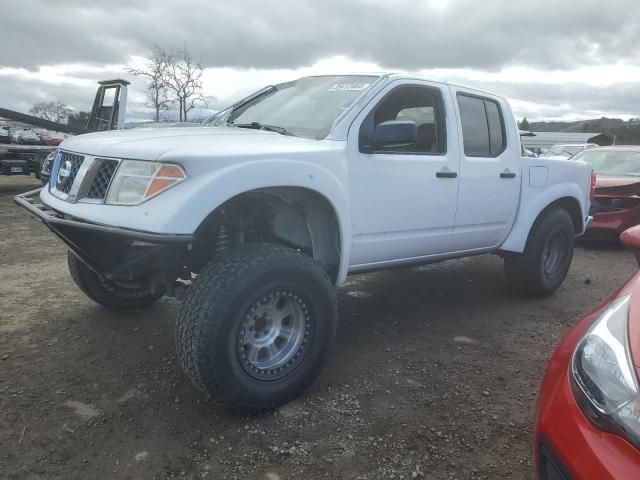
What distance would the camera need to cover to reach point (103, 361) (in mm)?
3365

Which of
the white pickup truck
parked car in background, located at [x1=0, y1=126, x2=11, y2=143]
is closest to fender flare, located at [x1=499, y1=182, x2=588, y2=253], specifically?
the white pickup truck

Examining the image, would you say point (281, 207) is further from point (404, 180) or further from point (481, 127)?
point (481, 127)

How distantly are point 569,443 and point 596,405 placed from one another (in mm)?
131

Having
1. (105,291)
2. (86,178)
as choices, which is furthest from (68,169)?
(105,291)

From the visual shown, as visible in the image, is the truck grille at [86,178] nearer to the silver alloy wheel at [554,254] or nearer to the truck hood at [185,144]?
the truck hood at [185,144]

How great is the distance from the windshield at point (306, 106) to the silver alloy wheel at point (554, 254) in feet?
8.55

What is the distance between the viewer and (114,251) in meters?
2.87

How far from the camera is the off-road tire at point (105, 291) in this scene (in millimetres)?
3869

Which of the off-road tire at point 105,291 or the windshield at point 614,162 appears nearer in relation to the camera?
the off-road tire at point 105,291

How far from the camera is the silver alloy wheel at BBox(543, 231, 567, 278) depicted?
503cm

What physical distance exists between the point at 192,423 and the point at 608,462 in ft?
6.51

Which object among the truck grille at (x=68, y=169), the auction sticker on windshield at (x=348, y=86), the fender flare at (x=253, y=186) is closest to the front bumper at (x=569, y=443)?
the fender flare at (x=253, y=186)

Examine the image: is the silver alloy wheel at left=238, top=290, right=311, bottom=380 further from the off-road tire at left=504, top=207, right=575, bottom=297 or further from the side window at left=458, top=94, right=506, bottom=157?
the off-road tire at left=504, top=207, right=575, bottom=297

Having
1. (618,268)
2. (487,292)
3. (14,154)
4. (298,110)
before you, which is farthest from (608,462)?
(14,154)
